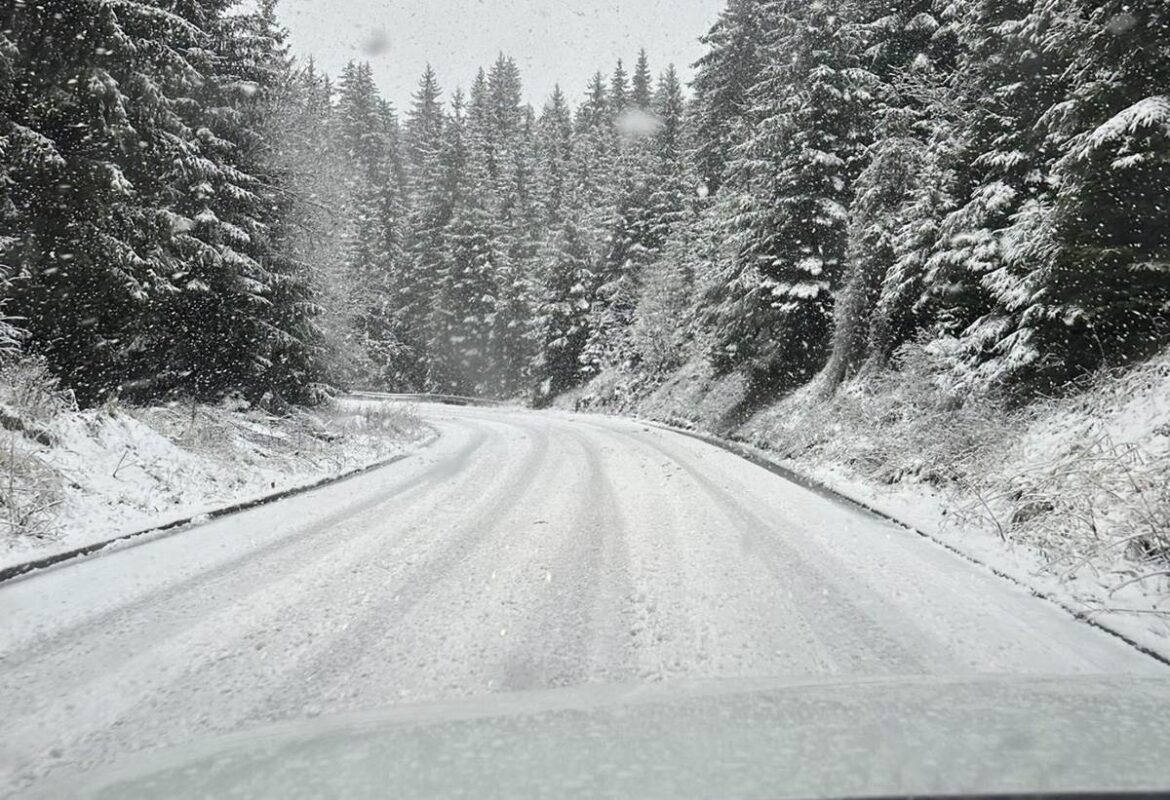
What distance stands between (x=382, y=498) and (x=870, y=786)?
7.31 m

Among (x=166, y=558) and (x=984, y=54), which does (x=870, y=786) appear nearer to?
(x=166, y=558)

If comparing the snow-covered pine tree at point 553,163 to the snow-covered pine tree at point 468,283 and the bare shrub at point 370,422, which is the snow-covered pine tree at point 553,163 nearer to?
the snow-covered pine tree at point 468,283

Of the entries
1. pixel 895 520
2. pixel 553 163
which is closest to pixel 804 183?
pixel 895 520

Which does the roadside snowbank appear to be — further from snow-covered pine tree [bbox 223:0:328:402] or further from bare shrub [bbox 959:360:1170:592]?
snow-covered pine tree [bbox 223:0:328:402]

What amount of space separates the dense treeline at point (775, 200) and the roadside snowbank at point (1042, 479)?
80 centimetres

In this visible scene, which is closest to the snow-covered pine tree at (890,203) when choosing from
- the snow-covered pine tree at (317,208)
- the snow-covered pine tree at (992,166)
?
the snow-covered pine tree at (992,166)

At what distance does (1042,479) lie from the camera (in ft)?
20.6

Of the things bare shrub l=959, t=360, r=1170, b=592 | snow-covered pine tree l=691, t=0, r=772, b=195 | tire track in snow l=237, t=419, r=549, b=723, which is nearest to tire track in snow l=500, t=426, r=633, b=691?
tire track in snow l=237, t=419, r=549, b=723

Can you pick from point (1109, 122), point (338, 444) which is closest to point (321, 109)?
point (338, 444)

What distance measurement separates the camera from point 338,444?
1348 centimetres

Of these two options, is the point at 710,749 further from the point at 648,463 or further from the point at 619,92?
the point at 619,92

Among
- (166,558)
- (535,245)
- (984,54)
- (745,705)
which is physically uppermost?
(535,245)

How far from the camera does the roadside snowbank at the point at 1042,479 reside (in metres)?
4.57

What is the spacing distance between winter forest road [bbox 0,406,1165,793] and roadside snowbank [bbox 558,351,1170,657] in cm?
54
